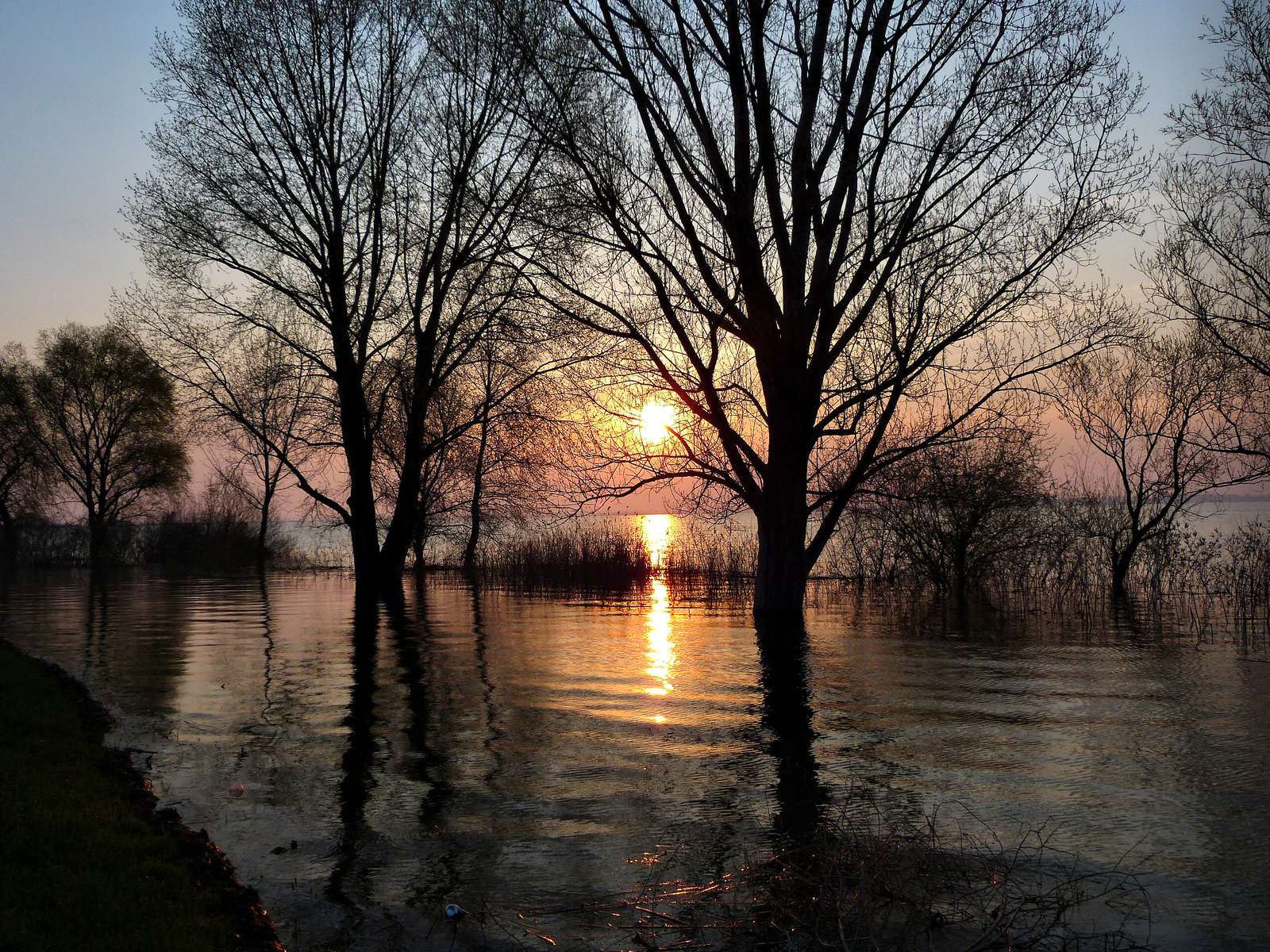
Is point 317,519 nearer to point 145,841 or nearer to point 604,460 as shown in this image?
point 604,460

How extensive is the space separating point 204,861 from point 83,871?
49 cm

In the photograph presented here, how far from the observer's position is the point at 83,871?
4.04 metres

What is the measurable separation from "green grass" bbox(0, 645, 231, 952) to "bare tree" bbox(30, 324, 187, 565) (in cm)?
4479

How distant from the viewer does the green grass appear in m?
3.48

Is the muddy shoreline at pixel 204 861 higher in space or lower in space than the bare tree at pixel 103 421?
lower

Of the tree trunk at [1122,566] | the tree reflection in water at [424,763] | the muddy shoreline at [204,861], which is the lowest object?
the tree reflection in water at [424,763]

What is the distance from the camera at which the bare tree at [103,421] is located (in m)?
45.5

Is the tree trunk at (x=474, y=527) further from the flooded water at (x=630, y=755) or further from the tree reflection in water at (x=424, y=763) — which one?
the flooded water at (x=630, y=755)

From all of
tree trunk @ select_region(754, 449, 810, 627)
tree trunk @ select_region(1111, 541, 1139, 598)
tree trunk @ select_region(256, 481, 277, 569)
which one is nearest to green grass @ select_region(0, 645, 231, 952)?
tree trunk @ select_region(754, 449, 810, 627)

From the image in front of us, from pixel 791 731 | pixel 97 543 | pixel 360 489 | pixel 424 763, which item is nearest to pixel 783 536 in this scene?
pixel 791 731

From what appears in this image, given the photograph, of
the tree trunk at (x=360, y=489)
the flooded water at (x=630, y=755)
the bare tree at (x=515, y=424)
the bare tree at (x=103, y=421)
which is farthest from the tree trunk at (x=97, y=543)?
the flooded water at (x=630, y=755)

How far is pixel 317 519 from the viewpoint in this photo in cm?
3700

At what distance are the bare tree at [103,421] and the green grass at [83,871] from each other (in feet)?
147

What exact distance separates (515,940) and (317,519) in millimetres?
35608
